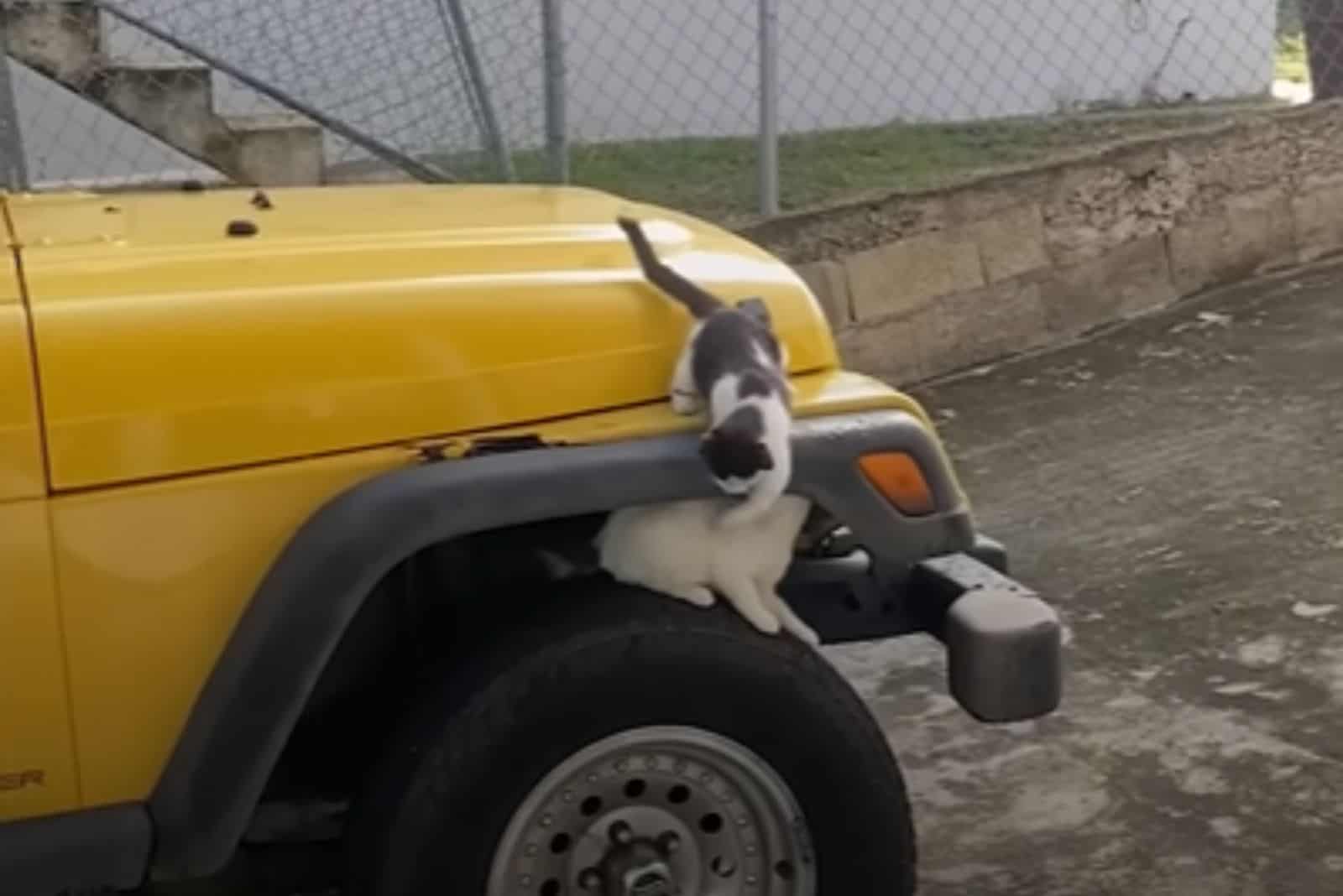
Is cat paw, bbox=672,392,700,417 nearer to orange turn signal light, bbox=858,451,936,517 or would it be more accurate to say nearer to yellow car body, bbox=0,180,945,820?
yellow car body, bbox=0,180,945,820

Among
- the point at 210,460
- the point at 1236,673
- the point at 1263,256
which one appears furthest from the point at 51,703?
the point at 1263,256

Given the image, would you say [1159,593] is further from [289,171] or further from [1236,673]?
[289,171]

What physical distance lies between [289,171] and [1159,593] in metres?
4.09

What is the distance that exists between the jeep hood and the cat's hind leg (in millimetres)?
337

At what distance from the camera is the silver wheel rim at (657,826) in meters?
3.17

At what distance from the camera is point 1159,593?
18.5 ft

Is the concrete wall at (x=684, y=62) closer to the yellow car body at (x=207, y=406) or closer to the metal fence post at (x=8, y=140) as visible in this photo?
the metal fence post at (x=8, y=140)

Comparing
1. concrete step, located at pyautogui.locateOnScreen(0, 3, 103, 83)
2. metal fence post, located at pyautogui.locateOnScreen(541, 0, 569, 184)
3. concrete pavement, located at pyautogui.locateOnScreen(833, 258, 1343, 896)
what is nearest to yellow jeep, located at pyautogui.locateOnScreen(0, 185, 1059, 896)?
concrete pavement, located at pyautogui.locateOnScreen(833, 258, 1343, 896)

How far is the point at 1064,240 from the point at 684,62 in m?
2.07

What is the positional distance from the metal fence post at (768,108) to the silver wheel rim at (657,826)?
4705 millimetres

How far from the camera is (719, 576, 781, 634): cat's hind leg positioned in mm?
3275

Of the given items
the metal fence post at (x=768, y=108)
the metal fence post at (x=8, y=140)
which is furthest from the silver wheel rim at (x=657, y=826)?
the metal fence post at (x=768, y=108)

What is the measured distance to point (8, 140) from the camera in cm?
662

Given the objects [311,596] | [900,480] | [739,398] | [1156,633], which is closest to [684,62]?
[1156,633]
